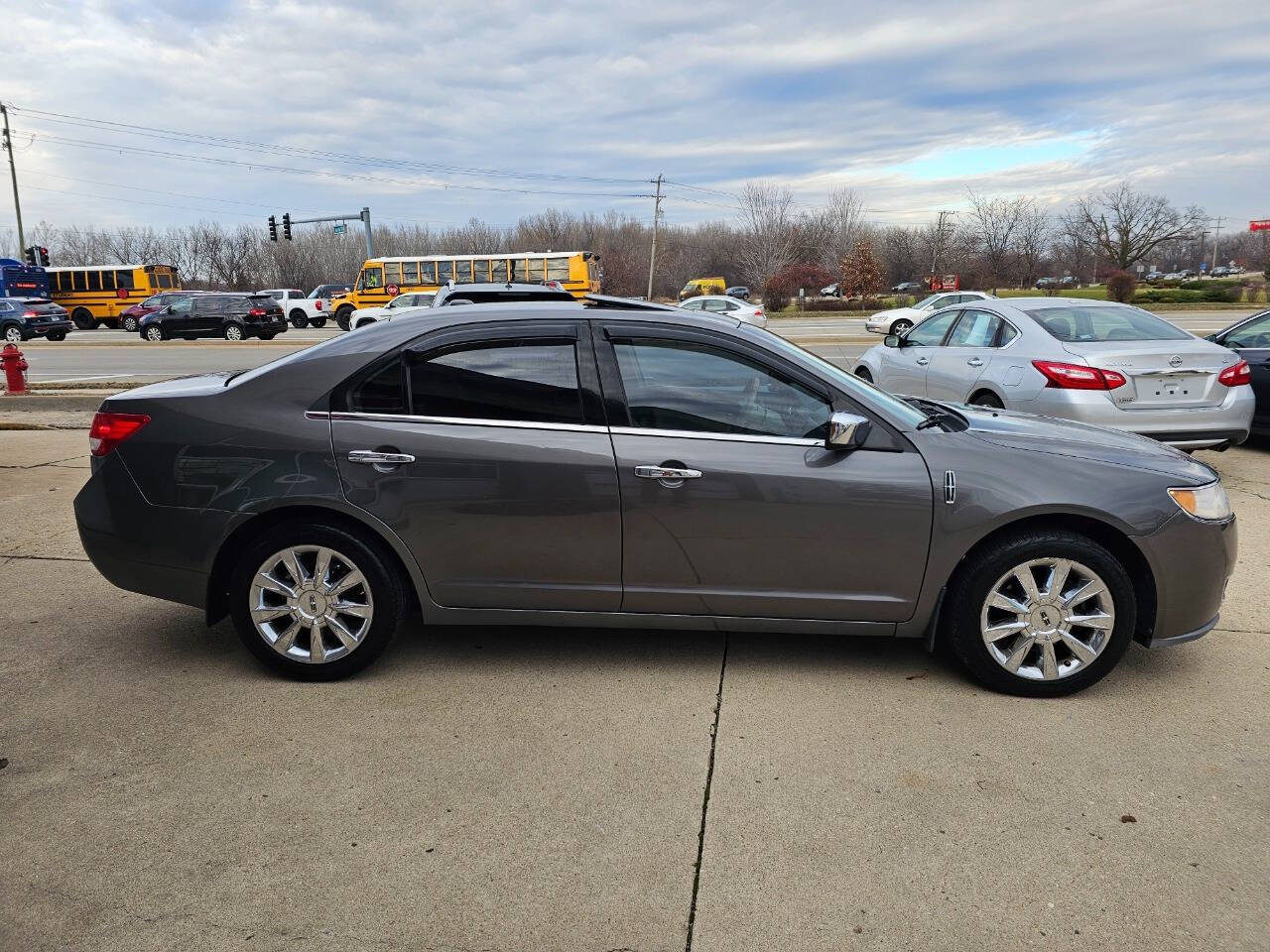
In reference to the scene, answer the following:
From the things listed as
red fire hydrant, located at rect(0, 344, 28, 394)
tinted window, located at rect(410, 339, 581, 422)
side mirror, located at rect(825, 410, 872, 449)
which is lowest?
red fire hydrant, located at rect(0, 344, 28, 394)

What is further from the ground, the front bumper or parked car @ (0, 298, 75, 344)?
the front bumper

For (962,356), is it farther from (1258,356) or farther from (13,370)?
(13,370)

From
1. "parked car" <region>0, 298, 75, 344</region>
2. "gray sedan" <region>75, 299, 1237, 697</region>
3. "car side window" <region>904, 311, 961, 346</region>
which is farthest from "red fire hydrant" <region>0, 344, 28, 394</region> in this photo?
"parked car" <region>0, 298, 75, 344</region>

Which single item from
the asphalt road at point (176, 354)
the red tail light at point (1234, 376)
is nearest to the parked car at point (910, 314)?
the asphalt road at point (176, 354)

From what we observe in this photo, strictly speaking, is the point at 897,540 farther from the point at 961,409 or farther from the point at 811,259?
the point at 811,259

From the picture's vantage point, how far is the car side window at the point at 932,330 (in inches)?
351

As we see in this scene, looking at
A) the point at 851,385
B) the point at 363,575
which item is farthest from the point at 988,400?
the point at 363,575

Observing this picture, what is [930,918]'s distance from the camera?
2504 millimetres

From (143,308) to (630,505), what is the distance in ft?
137

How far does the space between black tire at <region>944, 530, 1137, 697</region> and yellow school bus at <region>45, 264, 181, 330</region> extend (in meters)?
47.7

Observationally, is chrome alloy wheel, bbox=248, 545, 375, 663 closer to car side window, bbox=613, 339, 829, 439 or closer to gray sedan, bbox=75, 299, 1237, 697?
gray sedan, bbox=75, 299, 1237, 697

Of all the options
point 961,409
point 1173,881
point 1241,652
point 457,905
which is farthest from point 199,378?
point 1241,652

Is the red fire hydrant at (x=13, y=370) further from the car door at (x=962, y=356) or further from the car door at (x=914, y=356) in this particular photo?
the car door at (x=962, y=356)

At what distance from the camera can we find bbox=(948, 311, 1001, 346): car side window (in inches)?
318
